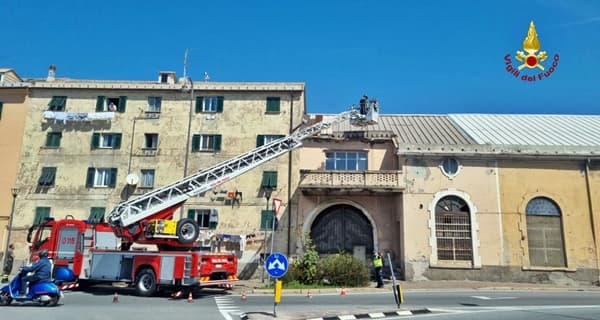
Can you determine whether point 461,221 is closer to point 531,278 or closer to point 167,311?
point 531,278

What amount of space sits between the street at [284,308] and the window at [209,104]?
14403 mm

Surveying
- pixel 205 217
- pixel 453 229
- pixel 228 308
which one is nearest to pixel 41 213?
pixel 205 217

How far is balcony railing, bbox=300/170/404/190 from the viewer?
2433 centimetres

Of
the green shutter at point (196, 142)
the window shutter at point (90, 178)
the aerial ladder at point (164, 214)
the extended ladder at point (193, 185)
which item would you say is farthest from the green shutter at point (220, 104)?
the window shutter at point (90, 178)

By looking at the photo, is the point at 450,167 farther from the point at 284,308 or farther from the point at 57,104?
the point at 57,104

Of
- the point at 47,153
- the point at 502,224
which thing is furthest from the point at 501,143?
the point at 47,153

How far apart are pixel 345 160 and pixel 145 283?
1510 cm

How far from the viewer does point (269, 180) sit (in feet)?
85.3

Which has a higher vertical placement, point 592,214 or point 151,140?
point 151,140

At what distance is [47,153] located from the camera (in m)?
27.0

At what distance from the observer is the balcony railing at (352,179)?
24.3 meters

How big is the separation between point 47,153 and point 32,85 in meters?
4.86

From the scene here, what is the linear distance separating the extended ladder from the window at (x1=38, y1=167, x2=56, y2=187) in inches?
497

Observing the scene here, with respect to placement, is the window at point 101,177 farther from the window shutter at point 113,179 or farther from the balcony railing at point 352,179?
the balcony railing at point 352,179
